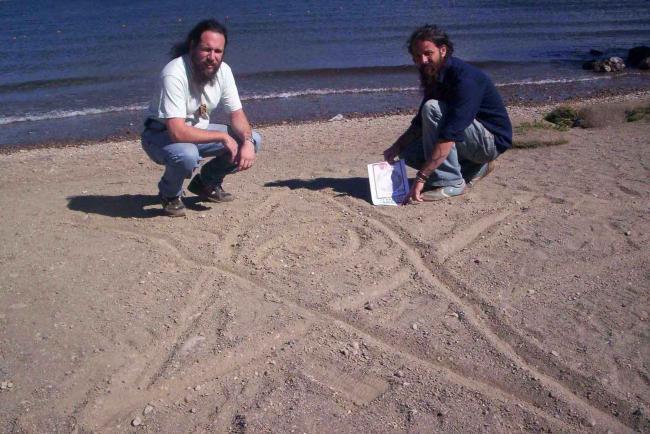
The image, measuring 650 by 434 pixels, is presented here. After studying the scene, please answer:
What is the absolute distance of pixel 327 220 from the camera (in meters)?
5.18

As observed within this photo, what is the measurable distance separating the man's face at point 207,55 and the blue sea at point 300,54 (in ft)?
18.7

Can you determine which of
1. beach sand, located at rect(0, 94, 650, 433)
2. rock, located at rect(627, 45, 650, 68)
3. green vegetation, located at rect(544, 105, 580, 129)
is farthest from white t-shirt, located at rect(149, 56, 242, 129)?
rock, located at rect(627, 45, 650, 68)

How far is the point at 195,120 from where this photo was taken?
5195mm

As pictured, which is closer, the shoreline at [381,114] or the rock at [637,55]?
the shoreline at [381,114]

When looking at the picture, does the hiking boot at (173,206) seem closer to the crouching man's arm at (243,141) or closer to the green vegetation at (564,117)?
the crouching man's arm at (243,141)

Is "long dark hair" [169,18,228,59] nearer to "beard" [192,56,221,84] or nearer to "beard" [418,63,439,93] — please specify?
"beard" [192,56,221,84]

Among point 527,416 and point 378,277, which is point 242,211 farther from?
point 527,416

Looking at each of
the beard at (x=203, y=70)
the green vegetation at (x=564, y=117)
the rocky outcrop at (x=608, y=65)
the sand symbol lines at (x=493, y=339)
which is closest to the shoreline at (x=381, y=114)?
the green vegetation at (x=564, y=117)

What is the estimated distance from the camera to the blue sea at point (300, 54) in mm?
12219

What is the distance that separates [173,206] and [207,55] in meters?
1.24

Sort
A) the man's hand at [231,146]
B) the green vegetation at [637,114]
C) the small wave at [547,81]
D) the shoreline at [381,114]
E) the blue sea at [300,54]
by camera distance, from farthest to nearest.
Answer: the small wave at [547,81] < the blue sea at [300,54] < the shoreline at [381,114] < the green vegetation at [637,114] < the man's hand at [231,146]

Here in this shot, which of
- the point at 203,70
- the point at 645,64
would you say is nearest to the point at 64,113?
the point at 203,70

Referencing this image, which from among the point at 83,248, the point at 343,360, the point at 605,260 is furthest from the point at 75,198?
the point at 605,260

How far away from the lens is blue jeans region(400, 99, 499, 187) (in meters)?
5.23
